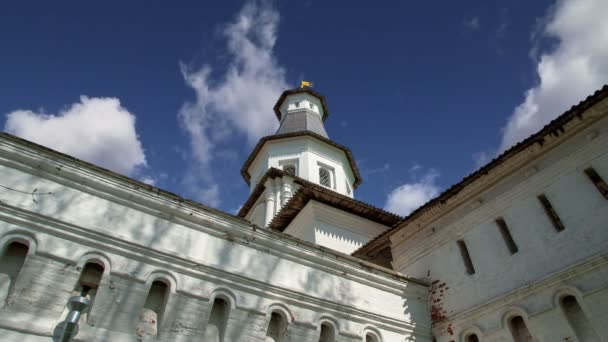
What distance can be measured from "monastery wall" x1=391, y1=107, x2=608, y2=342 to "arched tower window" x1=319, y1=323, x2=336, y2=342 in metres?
2.66

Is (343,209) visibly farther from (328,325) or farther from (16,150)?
(16,150)

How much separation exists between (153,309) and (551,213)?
24.5 feet

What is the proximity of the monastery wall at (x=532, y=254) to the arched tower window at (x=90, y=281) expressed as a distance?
690 centimetres

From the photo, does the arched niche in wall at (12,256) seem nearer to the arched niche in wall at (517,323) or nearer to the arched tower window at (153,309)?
the arched tower window at (153,309)

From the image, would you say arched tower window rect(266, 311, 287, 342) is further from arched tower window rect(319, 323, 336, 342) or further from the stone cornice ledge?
the stone cornice ledge

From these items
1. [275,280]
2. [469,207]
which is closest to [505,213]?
[469,207]

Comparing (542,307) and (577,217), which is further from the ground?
(577,217)

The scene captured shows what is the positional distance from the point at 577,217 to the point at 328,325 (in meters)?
4.98

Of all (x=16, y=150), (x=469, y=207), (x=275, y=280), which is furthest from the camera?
(x=469, y=207)

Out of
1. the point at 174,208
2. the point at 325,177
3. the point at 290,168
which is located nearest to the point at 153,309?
the point at 174,208

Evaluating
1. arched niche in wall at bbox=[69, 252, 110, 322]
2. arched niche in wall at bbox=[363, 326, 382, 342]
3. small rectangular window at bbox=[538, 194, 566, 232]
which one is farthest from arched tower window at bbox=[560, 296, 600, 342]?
arched niche in wall at bbox=[69, 252, 110, 322]

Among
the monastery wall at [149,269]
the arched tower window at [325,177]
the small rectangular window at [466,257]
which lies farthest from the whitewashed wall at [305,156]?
the monastery wall at [149,269]

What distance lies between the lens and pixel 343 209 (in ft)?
→ 53.0

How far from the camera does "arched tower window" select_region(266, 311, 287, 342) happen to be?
7.41 meters
